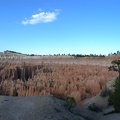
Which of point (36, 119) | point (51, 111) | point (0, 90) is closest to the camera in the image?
point (36, 119)

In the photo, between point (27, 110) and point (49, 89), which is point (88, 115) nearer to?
point (27, 110)

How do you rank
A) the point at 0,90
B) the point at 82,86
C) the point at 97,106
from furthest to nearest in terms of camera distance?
the point at 82,86 → the point at 0,90 → the point at 97,106

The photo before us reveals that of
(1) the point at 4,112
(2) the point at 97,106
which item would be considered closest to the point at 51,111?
(1) the point at 4,112

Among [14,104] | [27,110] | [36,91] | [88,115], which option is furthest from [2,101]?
[36,91]

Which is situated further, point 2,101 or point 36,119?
point 2,101

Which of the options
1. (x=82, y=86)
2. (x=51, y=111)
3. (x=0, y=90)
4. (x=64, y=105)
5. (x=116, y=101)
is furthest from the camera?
(x=82, y=86)

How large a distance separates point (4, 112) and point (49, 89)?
963cm

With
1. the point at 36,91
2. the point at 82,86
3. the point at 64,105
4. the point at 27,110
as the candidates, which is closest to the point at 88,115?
the point at 64,105

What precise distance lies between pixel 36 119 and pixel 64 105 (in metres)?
2.91

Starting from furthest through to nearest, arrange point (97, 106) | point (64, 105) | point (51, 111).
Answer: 1. point (97, 106)
2. point (64, 105)
3. point (51, 111)

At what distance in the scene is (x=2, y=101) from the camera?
1369 centimetres

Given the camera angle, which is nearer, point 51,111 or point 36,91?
point 51,111

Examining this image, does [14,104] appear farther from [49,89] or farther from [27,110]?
[49,89]

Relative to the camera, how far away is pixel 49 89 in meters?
21.9
